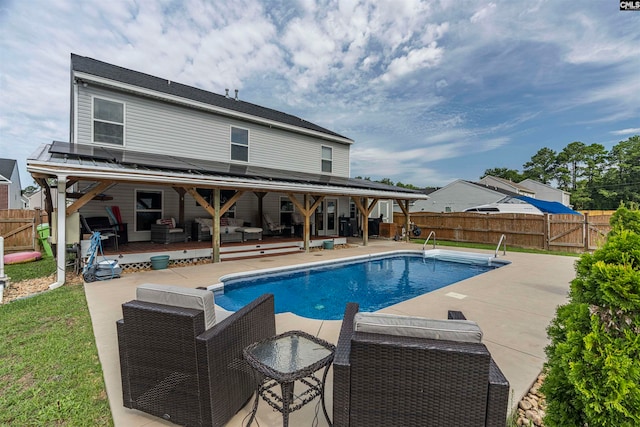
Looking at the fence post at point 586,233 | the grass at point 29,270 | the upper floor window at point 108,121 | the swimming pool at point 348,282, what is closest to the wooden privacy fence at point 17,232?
the grass at point 29,270

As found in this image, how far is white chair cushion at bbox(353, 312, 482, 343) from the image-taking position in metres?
1.62

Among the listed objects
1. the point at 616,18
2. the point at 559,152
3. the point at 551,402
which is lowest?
the point at 551,402

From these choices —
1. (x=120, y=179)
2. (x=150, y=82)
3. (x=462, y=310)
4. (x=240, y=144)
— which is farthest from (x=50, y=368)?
(x=150, y=82)

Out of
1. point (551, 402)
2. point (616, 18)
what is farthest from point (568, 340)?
point (616, 18)

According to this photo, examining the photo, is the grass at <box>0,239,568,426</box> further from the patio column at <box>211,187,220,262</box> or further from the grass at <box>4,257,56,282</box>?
the patio column at <box>211,187,220,262</box>

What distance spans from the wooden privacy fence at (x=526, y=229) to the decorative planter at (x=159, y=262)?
12.4m

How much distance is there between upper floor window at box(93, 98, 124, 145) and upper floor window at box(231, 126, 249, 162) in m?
3.78

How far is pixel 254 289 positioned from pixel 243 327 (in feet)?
16.2

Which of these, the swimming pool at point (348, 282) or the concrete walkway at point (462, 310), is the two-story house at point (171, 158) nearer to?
the concrete walkway at point (462, 310)

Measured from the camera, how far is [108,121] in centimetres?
911

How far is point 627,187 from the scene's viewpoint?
119ft

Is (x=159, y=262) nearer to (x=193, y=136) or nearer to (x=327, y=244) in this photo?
(x=193, y=136)

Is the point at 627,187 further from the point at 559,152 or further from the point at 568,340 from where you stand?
the point at 568,340

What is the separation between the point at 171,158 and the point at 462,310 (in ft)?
31.3
